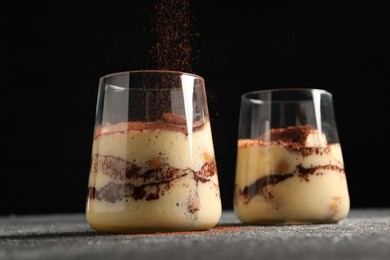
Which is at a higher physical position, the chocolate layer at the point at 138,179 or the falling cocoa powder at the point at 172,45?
the falling cocoa powder at the point at 172,45

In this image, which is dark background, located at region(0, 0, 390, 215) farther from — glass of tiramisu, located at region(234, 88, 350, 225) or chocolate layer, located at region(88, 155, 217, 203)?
chocolate layer, located at region(88, 155, 217, 203)

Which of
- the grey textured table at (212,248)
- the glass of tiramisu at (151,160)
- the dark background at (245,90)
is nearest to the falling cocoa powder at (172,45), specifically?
the glass of tiramisu at (151,160)

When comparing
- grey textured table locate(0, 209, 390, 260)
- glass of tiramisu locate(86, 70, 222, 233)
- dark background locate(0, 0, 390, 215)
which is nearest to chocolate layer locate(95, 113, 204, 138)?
glass of tiramisu locate(86, 70, 222, 233)

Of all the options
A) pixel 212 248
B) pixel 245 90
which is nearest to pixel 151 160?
pixel 212 248

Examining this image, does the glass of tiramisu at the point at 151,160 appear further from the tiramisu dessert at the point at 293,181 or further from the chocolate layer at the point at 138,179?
the tiramisu dessert at the point at 293,181

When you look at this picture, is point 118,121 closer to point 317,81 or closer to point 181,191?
point 181,191
